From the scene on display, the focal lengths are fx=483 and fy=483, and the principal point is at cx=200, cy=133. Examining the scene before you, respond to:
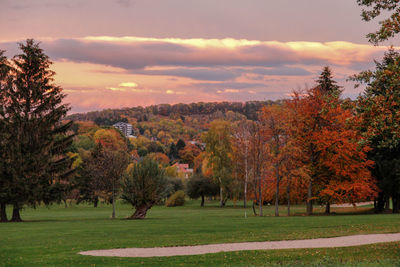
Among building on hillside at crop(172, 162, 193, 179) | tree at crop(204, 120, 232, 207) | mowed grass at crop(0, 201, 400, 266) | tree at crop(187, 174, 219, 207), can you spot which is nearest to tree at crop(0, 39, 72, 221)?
mowed grass at crop(0, 201, 400, 266)

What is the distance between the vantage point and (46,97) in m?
47.5

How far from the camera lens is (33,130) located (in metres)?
46.1

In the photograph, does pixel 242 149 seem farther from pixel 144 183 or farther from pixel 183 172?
pixel 183 172

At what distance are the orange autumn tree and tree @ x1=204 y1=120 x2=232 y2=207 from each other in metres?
27.4

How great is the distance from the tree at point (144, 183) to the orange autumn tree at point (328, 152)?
538 inches

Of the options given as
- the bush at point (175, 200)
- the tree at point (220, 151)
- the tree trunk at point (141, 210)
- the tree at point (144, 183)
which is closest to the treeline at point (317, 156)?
the tree at point (144, 183)

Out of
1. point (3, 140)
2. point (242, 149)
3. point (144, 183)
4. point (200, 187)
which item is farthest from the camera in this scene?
point (200, 187)

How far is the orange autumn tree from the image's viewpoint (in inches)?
1786

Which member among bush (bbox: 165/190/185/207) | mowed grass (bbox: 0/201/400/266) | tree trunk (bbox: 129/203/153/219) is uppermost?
mowed grass (bbox: 0/201/400/266)

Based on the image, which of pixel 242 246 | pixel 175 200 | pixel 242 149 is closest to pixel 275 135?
pixel 242 149

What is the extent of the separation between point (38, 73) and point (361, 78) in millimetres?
35232

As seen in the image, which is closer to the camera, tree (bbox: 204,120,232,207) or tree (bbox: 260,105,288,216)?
tree (bbox: 260,105,288,216)

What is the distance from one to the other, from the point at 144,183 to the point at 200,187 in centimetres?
4042

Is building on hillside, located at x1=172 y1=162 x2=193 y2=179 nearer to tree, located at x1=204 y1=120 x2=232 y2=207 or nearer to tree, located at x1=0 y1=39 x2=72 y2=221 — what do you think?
tree, located at x1=204 y1=120 x2=232 y2=207
